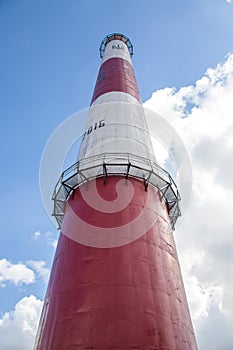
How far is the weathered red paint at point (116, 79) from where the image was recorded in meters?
18.0

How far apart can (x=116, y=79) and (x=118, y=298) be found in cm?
1365

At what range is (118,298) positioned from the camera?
876 cm

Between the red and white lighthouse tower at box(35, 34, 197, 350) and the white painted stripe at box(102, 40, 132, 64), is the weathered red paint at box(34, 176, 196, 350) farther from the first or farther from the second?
the white painted stripe at box(102, 40, 132, 64)

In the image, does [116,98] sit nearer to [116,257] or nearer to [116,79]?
[116,79]

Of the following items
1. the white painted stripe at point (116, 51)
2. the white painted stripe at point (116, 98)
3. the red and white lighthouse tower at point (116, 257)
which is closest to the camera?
the red and white lighthouse tower at point (116, 257)

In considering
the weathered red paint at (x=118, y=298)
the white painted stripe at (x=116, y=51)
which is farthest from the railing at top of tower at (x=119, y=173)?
the white painted stripe at (x=116, y=51)

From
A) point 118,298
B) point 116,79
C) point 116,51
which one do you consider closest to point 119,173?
point 118,298

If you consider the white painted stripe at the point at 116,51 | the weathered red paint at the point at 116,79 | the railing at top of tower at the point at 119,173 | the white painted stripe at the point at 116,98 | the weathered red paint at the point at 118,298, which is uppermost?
the white painted stripe at the point at 116,51

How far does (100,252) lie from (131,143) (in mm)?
5956

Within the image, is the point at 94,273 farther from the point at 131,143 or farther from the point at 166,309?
the point at 131,143

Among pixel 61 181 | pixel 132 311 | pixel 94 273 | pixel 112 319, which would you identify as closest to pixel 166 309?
pixel 132 311

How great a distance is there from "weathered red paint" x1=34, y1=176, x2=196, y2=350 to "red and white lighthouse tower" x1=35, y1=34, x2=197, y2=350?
3 centimetres

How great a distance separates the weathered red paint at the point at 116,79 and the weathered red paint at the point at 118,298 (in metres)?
8.98

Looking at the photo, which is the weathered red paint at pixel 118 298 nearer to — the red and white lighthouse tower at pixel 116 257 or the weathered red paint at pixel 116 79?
the red and white lighthouse tower at pixel 116 257
